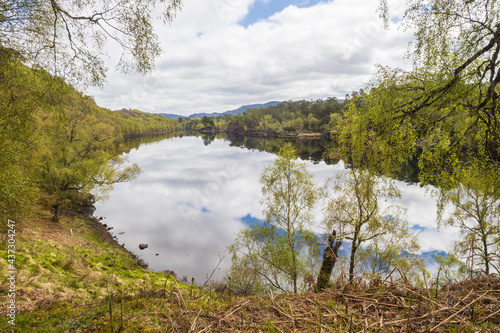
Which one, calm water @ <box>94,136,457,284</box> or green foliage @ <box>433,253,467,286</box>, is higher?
green foliage @ <box>433,253,467,286</box>

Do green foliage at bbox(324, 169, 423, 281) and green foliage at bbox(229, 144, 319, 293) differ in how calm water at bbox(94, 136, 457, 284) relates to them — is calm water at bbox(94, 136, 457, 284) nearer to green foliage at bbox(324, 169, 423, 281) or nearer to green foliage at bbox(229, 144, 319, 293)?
green foliage at bbox(229, 144, 319, 293)

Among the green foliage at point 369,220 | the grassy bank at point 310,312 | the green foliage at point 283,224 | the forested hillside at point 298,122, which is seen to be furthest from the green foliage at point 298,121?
the grassy bank at point 310,312

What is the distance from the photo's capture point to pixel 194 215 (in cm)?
3344

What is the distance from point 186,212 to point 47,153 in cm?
1905

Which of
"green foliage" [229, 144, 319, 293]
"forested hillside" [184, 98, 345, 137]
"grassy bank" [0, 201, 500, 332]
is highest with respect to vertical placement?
"forested hillside" [184, 98, 345, 137]

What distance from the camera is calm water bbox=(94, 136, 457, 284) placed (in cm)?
2305

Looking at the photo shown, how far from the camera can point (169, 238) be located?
26344 mm

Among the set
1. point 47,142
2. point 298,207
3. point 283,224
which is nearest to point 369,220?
point 298,207

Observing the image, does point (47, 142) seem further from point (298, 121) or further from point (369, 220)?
point (298, 121)

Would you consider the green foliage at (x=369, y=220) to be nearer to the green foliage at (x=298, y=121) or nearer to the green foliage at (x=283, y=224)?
the green foliage at (x=283, y=224)

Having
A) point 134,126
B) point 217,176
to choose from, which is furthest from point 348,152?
point 134,126

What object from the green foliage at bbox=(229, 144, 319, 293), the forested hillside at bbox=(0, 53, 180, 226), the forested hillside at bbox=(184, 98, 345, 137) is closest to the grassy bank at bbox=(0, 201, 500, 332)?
the forested hillside at bbox=(0, 53, 180, 226)

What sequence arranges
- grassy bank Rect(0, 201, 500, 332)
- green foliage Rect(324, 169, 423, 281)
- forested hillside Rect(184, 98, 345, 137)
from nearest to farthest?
1. grassy bank Rect(0, 201, 500, 332)
2. green foliage Rect(324, 169, 423, 281)
3. forested hillside Rect(184, 98, 345, 137)

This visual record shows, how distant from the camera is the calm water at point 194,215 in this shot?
2305 centimetres
